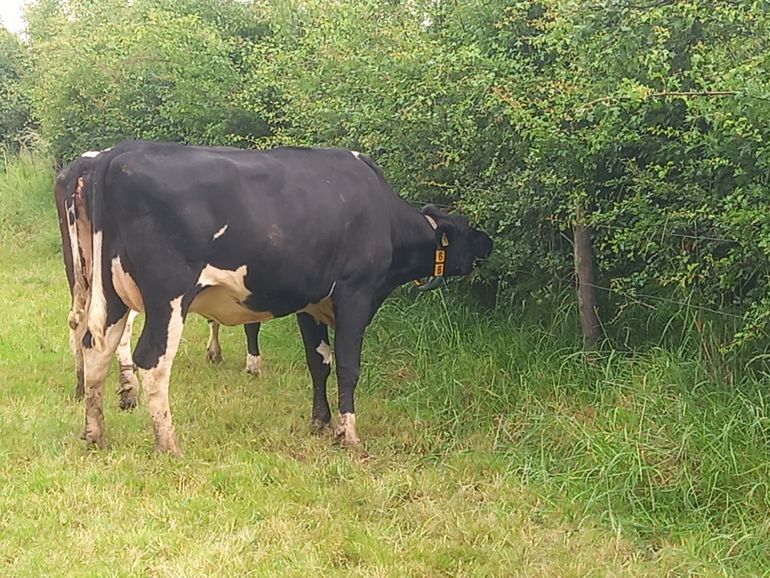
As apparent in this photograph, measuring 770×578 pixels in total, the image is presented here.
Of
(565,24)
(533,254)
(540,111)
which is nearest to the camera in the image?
(565,24)

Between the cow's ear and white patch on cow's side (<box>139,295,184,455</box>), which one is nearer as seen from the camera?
white patch on cow's side (<box>139,295,184,455</box>)

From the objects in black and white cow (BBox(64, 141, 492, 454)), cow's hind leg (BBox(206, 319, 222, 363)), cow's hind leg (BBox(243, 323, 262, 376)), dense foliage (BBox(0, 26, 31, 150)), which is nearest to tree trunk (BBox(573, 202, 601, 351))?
black and white cow (BBox(64, 141, 492, 454))

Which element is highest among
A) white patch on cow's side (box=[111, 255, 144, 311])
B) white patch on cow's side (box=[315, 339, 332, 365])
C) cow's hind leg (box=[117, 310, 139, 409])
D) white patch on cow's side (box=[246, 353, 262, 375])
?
white patch on cow's side (box=[111, 255, 144, 311])

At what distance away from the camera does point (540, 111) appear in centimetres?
518

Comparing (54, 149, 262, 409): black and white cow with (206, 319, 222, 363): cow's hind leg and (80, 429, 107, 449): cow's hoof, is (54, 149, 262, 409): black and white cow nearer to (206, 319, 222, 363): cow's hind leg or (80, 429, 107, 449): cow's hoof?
(80, 429, 107, 449): cow's hoof

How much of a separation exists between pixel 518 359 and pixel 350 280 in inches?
52.0

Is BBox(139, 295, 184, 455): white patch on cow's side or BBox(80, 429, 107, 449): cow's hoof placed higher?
BBox(139, 295, 184, 455): white patch on cow's side

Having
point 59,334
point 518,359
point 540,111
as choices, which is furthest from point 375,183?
point 59,334

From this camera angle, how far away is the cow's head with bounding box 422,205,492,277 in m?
6.12

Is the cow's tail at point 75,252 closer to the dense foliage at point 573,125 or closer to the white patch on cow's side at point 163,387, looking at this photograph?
the white patch on cow's side at point 163,387

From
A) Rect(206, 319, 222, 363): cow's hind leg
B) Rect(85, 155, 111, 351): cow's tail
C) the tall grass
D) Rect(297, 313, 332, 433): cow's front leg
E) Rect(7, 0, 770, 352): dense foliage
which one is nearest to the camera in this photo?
Rect(7, 0, 770, 352): dense foliage

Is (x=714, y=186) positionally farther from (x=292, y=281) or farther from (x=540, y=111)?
(x=292, y=281)

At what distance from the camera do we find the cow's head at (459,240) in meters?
6.12

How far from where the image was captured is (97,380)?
17.3ft
